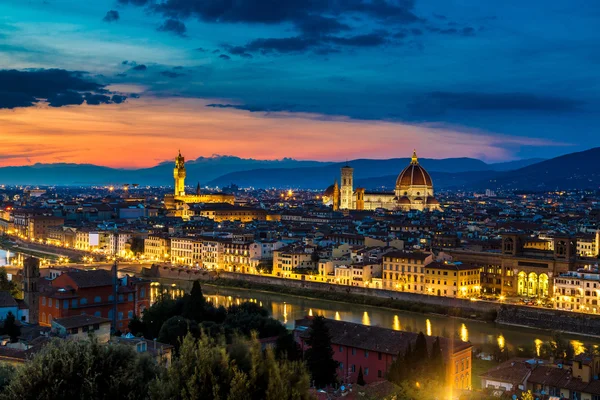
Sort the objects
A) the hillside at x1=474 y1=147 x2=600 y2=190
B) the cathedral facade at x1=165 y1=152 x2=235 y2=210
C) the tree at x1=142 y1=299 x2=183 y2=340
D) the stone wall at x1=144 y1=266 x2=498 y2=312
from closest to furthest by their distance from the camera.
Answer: the tree at x1=142 y1=299 x2=183 y2=340, the stone wall at x1=144 y1=266 x2=498 y2=312, the cathedral facade at x1=165 y1=152 x2=235 y2=210, the hillside at x1=474 y1=147 x2=600 y2=190

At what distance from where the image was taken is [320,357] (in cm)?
1316

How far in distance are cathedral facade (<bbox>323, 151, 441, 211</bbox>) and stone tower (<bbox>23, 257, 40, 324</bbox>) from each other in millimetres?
47914

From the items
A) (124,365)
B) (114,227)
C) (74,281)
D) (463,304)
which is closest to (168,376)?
(124,365)

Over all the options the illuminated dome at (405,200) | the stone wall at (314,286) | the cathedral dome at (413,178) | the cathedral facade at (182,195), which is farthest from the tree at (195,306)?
the cathedral facade at (182,195)

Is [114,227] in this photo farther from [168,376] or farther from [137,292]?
[168,376]

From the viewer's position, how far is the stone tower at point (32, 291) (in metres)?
17.3

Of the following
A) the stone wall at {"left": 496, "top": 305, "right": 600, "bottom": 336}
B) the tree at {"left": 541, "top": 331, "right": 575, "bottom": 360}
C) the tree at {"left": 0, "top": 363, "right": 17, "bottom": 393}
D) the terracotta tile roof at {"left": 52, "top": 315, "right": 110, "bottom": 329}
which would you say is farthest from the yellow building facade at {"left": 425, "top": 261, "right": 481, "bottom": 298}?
the tree at {"left": 0, "top": 363, "right": 17, "bottom": 393}

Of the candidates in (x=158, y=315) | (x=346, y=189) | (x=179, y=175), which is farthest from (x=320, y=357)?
(x=179, y=175)

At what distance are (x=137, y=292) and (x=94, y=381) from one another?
1252cm

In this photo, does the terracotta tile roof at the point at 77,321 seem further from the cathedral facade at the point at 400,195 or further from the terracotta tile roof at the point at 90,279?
the cathedral facade at the point at 400,195

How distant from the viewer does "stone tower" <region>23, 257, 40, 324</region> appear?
17327mm

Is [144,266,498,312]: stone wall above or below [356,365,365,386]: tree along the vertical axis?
below

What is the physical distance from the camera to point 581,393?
36.9 feet

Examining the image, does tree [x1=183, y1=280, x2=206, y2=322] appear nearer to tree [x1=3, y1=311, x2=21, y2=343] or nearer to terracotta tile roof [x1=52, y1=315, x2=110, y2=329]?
terracotta tile roof [x1=52, y1=315, x2=110, y2=329]
